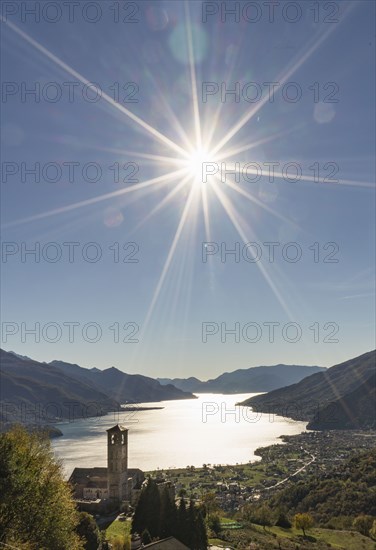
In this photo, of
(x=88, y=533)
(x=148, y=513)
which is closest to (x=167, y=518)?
(x=148, y=513)

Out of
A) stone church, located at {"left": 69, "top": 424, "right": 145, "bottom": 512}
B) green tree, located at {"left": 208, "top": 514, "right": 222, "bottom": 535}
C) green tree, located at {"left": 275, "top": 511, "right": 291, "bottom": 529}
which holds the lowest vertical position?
green tree, located at {"left": 275, "top": 511, "right": 291, "bottom": 529}

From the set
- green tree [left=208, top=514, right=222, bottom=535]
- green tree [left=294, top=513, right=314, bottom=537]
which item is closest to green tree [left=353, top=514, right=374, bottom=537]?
green tree [left=294, top=513, right=314, bottom=537]

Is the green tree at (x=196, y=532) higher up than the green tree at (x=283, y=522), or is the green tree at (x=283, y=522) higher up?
the green tree at (x=196, y=532)

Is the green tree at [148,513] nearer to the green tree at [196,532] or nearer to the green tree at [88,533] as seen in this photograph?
the green tree at [196,532]

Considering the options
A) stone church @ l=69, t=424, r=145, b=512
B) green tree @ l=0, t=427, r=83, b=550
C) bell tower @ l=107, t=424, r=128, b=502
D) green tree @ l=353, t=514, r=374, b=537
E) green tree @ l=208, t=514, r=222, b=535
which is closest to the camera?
green tree @ l=0, t=427, r=83, b=550

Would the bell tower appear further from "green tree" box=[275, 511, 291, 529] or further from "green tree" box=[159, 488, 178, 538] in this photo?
"green tree" box=[275, 511, 291, 529]

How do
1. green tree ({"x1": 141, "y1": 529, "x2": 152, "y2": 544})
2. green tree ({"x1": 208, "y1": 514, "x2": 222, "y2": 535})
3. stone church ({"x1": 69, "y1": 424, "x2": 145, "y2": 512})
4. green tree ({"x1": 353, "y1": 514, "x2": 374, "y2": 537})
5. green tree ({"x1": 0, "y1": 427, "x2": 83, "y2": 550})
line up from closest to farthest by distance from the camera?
green tree ({"x1": 0, "y1": 427, "x2": 83, "y2": 550})
green tree ({"x1": 141, "y1": 529, "x2": 152, "y2": 544})
green tree ({"x1": 208, "y1": 514, "x2": 222, "y2": 535})
stone church ({"x1": 69, "y1": 424, "x2": 145, "y2": 512})
green tree ({"x1": 353, "y1": 514, "x2": 374, "y2": 537})

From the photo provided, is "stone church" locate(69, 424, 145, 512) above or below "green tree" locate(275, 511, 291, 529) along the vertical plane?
above

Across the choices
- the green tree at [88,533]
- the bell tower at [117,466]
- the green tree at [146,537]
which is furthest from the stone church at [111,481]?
the green tree at [88,533]
